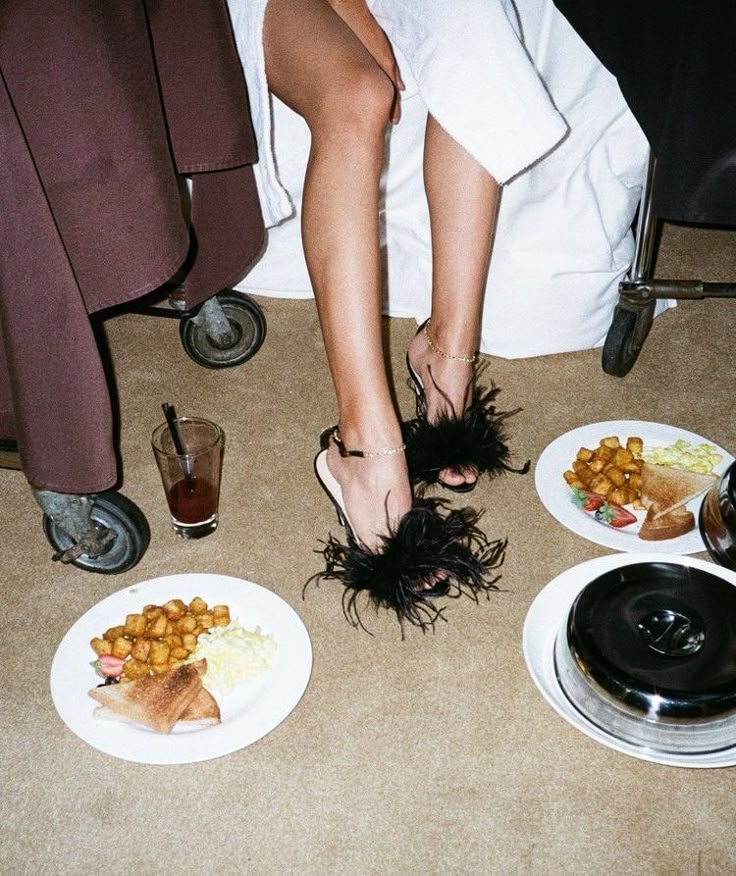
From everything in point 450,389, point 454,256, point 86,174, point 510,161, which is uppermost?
point 86,174

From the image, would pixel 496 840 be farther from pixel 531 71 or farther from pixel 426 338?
pixel 531 71

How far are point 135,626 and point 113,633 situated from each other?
0.09 ft

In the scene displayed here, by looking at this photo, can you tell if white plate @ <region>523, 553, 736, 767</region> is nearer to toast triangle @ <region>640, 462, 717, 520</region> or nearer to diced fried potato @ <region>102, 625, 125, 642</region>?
toast triangle @ <region>640, 462, 717, 520</region>

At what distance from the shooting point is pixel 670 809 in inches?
35.3

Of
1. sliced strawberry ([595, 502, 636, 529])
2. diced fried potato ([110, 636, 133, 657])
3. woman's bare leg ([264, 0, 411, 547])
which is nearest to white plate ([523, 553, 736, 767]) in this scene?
sliced strawberry ([595, 502, 636, 529])

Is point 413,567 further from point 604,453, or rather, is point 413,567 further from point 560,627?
point 604,453

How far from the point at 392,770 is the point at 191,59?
790mm

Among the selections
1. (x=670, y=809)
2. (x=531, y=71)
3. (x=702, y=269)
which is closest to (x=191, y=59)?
(x=531, y=71)

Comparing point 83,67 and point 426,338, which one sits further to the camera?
point 426,338

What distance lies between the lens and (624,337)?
4.64ft

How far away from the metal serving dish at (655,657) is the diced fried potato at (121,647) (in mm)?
472

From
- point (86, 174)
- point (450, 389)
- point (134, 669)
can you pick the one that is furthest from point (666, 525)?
point (86, 174)

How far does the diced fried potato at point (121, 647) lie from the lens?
3.23ft

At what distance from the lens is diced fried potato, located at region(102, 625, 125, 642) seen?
997mm
